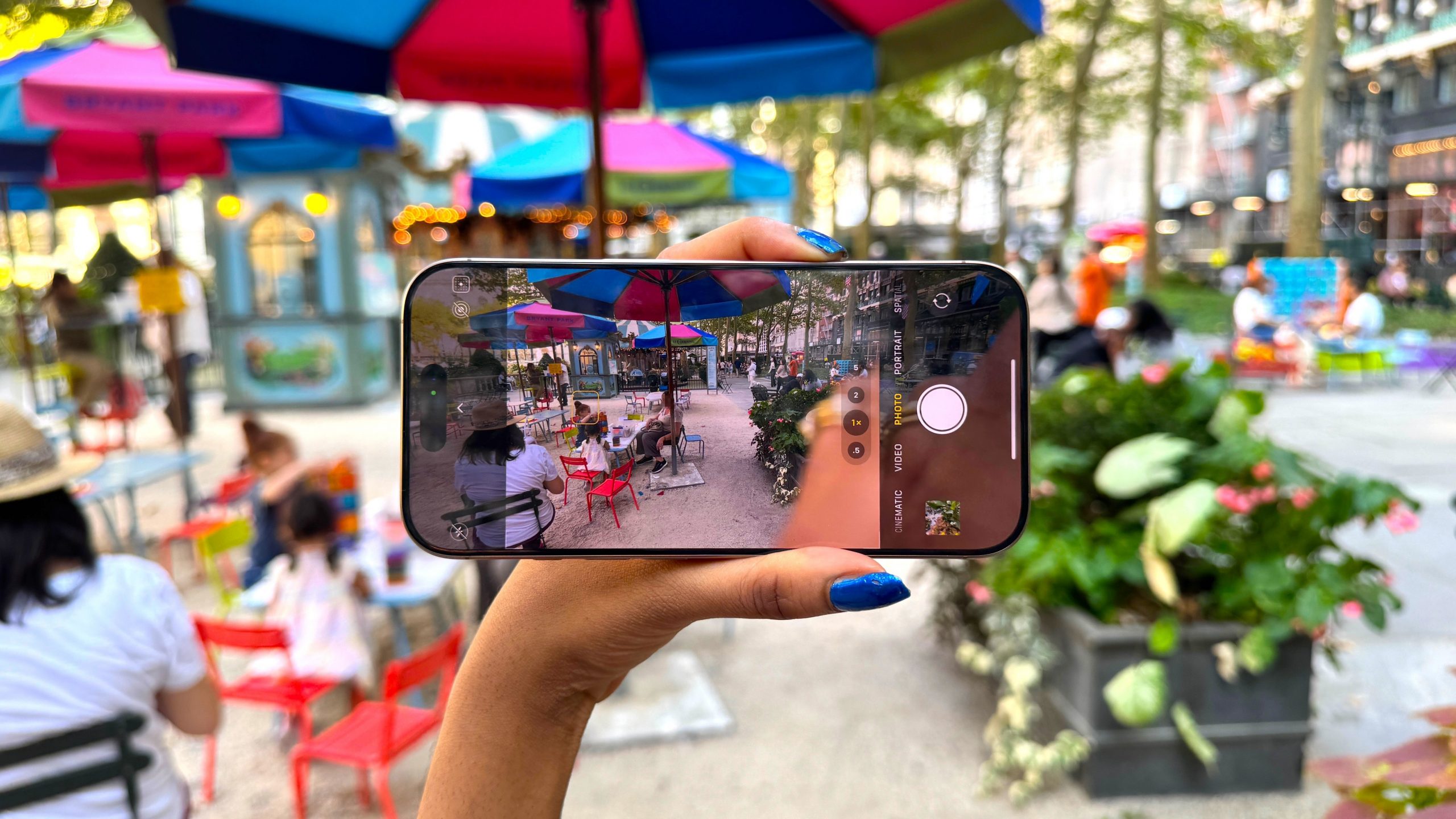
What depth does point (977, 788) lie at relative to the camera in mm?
3229

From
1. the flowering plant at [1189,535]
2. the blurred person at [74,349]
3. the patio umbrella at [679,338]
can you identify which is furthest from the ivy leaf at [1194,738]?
the blurred person at [74,349]

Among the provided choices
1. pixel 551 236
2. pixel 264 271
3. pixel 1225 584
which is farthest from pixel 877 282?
pixel 551 236

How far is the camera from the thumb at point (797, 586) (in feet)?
2.96

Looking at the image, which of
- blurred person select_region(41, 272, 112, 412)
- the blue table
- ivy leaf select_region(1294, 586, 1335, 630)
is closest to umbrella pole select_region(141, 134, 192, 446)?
the blue table

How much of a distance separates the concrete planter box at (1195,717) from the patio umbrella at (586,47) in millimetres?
2268

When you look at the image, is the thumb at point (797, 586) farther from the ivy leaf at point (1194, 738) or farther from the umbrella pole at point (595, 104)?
the ivy leaf at point (1194, 738)

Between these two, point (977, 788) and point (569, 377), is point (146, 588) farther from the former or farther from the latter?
point (977, 788)

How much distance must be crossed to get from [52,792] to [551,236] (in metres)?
23.6

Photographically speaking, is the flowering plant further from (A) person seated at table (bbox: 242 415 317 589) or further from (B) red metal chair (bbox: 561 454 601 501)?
(A) person seated at table (bbox: 242 415 317 589)

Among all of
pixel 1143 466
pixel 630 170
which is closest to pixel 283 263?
Answer: pixel 630 170

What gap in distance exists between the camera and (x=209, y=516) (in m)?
5.46

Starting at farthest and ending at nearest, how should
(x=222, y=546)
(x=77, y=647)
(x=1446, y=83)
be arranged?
(x=1446, y=83)
(x=222, y=546)
(x=77, y=647)

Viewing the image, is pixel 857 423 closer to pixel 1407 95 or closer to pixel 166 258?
pixel 166 258

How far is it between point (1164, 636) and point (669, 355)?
8.22ft
